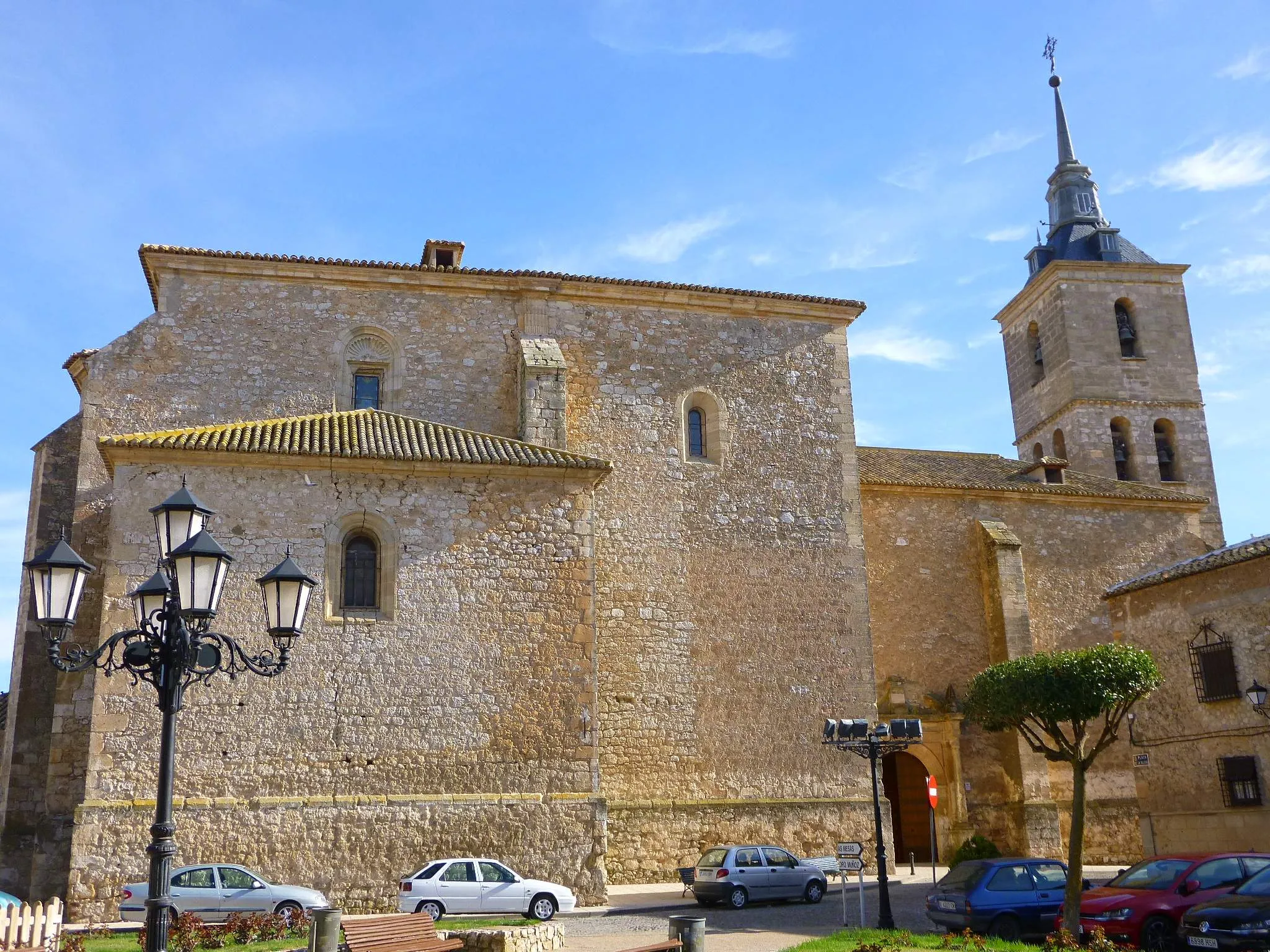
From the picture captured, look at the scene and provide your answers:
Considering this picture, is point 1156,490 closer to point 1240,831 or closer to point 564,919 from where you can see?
point 1240,831

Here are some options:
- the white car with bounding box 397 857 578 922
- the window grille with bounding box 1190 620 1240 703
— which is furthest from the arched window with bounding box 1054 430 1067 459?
the white car with bounding box 397 857 578 922

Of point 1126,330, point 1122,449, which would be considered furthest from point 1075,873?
point 1126,330

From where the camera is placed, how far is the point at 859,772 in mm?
19359

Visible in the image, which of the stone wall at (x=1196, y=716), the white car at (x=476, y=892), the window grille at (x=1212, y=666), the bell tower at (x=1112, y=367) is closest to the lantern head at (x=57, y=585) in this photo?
the white car at (x=476, y=892)

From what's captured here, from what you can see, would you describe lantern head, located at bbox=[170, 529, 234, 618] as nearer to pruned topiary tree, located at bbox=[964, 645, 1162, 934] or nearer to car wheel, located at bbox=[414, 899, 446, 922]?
car wheel, located at bbox=[414, 899, 446, 922]

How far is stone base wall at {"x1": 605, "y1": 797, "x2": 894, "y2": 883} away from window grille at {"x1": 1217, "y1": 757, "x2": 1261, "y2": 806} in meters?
5.29

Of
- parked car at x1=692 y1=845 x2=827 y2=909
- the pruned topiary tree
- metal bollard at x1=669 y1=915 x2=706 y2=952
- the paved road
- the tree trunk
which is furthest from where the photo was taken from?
parked car at x1=692 y1=845 x2=827 y2=909

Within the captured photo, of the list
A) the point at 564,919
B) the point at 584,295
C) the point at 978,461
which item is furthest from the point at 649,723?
the point at 978,461

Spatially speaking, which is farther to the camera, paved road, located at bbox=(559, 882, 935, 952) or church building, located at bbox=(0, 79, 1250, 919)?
church building, located at bbox=(0, 79, 1250, 919)

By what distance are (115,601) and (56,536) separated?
12.0 feet

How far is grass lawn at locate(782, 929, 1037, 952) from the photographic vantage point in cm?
1044

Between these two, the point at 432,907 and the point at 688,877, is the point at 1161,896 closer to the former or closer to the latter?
the point at 688,877

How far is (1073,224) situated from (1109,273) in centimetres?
257

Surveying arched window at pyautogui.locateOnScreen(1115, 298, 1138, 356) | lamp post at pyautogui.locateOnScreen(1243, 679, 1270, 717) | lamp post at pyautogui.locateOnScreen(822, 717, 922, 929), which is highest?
arched window at pyautogui.locateOnScreen(1115, 298, 1138, 356)
